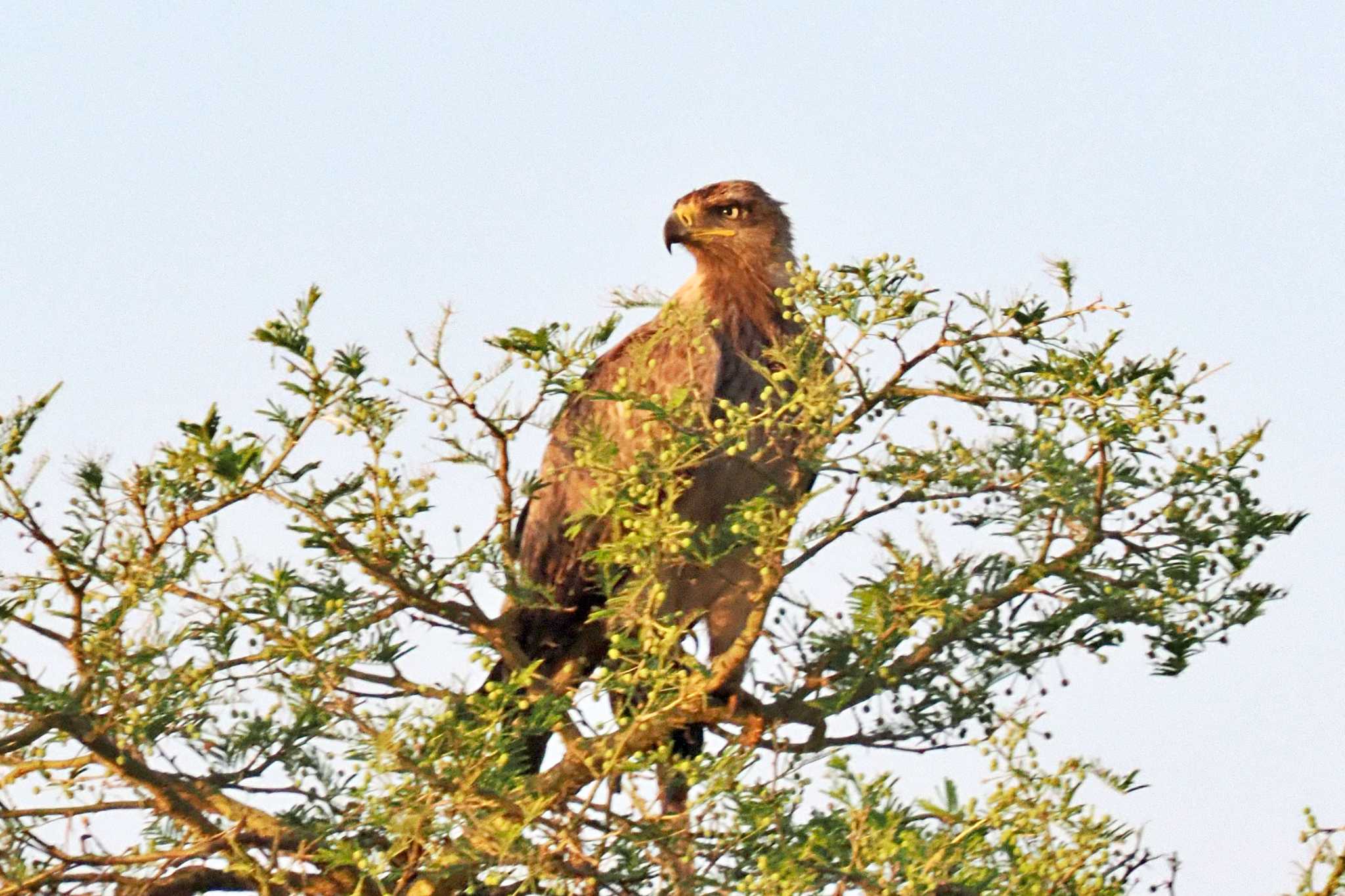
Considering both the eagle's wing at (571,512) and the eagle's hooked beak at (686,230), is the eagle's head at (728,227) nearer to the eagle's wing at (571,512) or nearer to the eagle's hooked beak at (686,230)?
the eagle's hooked beak at (686,230)

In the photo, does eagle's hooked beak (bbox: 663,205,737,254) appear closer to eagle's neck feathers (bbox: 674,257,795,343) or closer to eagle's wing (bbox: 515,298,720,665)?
eagle's neck feathers (bbox: 674,257,795,343)

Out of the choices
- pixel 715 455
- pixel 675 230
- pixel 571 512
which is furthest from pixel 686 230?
pixel 715 455

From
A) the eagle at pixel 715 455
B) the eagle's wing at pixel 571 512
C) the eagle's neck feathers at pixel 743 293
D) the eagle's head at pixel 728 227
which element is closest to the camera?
the eagle at pixel 715 455

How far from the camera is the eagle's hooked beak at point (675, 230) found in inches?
313

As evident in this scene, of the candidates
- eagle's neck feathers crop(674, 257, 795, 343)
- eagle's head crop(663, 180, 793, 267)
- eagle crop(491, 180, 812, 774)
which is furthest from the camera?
eagle's head crop(663, 180, 793, 267)

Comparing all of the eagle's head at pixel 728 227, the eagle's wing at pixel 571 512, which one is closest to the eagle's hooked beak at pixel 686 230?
the eagle's head at pixel 728 227

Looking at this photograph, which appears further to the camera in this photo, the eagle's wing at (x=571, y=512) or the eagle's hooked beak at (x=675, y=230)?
the eagle's hooked beak at (x=675, y=230)

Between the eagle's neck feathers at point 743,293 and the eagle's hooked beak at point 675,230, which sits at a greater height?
the eagle's hooked beak at point 675,230

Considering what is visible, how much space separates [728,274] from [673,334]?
9.81ft

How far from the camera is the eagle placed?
5730 mm

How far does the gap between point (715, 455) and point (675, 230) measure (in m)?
3.28

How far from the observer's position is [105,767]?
15.5 ft

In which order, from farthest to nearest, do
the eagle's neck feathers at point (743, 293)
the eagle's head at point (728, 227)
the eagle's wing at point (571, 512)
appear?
the eagle's head at point (728, 227) < the eagle's neck feathers at point (743, 293) < the eagle's wing at point (571, 512)

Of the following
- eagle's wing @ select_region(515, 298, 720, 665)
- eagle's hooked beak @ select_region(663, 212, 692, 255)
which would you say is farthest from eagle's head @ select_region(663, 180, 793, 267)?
eagle's wing @ select_region(515, 298, 720, 665)
